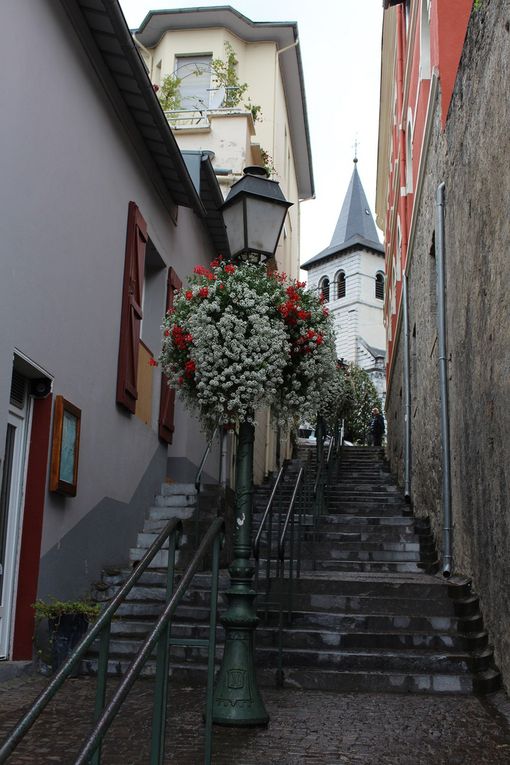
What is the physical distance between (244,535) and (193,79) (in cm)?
1508

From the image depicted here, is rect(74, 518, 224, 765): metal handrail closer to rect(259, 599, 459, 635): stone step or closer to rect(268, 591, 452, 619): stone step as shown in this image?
rect(259, 599, 459, 635): stone step

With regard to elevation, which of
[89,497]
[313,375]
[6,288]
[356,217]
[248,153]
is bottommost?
[89,497]

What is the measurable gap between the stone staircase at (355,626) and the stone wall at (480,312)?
0.99ft

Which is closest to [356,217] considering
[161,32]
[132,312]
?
[161,32]

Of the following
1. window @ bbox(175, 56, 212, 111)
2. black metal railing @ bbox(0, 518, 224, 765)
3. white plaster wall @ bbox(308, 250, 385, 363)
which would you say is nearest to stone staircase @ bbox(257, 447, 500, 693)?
black metal railing @ bbox(0, 518, 224, 765)

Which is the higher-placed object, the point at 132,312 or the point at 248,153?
the point at 248,153

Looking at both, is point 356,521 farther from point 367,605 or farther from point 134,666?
point 134,666

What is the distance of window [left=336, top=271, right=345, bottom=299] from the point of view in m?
62.2

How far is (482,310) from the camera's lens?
273 inches

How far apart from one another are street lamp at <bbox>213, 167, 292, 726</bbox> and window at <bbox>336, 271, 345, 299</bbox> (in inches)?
2216

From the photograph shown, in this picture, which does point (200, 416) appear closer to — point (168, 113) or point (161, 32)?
point (168, 113)

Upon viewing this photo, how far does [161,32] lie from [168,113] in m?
4.12

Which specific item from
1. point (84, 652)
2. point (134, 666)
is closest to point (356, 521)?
point (134, 666)

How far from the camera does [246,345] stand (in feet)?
18.8
